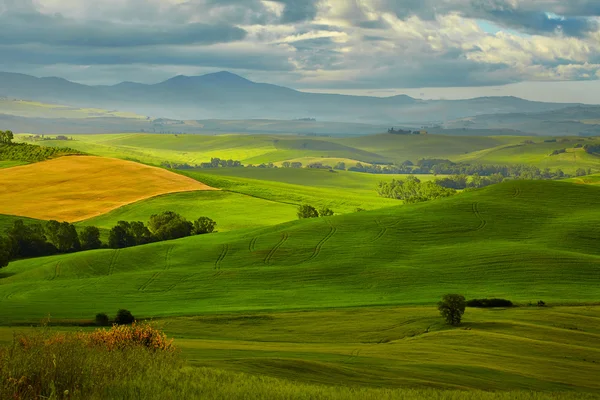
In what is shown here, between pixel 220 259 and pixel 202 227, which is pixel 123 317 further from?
pixel 202 227

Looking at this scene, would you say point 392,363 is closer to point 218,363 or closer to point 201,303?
point 218,363

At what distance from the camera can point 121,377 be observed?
19031 mm

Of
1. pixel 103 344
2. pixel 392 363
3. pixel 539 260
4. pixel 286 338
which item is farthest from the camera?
pixel 539 260

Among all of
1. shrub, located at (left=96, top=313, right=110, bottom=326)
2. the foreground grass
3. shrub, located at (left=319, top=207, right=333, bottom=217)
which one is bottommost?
shrub, located at (left=319, top=207, right=333, bottom=217)

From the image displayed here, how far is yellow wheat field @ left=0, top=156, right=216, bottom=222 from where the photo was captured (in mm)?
127312

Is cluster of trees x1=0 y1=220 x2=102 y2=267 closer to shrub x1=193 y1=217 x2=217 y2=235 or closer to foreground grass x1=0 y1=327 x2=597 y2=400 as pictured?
shrub x1=193 y1=217 x2=217 y2=235

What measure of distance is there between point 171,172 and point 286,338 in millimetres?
124739

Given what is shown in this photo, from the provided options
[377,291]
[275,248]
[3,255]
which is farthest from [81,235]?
[377,291]

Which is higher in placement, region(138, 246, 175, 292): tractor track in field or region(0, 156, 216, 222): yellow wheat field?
region(0, 156, 216, 222): yellow wheat field

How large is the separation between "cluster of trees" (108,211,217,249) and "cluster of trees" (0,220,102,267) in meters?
2.85

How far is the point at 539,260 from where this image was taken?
75812 mm

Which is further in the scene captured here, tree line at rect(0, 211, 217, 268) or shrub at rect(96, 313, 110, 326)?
tree line at rect(0, 211, 217, 268)

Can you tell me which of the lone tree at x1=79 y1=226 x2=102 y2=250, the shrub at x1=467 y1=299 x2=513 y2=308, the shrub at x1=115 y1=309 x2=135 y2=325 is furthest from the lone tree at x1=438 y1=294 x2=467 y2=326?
the lone tree at x1=79 y1=226 x2=102 y2=250

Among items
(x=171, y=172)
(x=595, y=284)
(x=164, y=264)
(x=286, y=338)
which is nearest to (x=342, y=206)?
(x=171, y=172)
